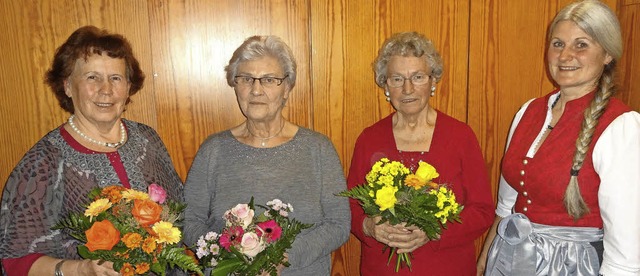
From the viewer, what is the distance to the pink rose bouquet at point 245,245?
5.74 ft

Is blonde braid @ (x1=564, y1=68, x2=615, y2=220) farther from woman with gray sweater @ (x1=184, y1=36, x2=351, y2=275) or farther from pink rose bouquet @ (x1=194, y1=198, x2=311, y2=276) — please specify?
pink rose bouquet @ (x1=194, y1=198, x2=311, y2=276)

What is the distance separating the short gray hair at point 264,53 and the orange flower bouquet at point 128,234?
2.86 ft

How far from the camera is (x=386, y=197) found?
1.93 meters

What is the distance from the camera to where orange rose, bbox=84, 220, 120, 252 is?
157 centimetres

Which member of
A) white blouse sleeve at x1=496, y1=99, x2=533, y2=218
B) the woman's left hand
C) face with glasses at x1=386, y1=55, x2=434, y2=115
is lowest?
the woman's left hand

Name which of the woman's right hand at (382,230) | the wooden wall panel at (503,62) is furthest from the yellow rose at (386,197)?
the wooden wall panel at (503,62)

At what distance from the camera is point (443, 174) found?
7.86 ft

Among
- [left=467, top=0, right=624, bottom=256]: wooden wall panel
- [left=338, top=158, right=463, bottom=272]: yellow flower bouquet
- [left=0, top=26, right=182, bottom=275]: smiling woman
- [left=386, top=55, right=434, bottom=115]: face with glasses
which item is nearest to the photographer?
[left=0, top=26, right=182, bottom=275]: smiling woman

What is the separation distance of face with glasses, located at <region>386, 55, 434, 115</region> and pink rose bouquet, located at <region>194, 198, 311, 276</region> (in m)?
0.99

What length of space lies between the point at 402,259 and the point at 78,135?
1649 millimetres

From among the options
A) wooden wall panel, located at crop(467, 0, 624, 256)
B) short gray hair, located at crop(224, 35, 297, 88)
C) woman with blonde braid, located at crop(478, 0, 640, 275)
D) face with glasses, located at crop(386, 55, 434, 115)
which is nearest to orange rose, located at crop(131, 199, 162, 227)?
short gray hair, located at crop(224, 35, 297, 88)

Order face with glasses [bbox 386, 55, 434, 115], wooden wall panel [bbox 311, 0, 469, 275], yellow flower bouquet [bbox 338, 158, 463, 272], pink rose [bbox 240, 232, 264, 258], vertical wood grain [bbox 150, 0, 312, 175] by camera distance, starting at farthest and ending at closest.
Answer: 1. wooden wall panel [bbox 311, 0, 469, 275]
2. vertical wood grain [bbox 150, 0, 312, 175]
3. face with glasses [bbox 386, 55, 434, 115]
4. yellow flower bouquet [bbox 338, 158, 463, 272]
5. pink rose [bbox 240, 232, 264, 258]

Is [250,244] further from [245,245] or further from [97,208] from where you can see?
[97,208]

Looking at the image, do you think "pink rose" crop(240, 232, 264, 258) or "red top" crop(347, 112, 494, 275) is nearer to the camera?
"pink rose" crop(240, 232, 264, 258)
